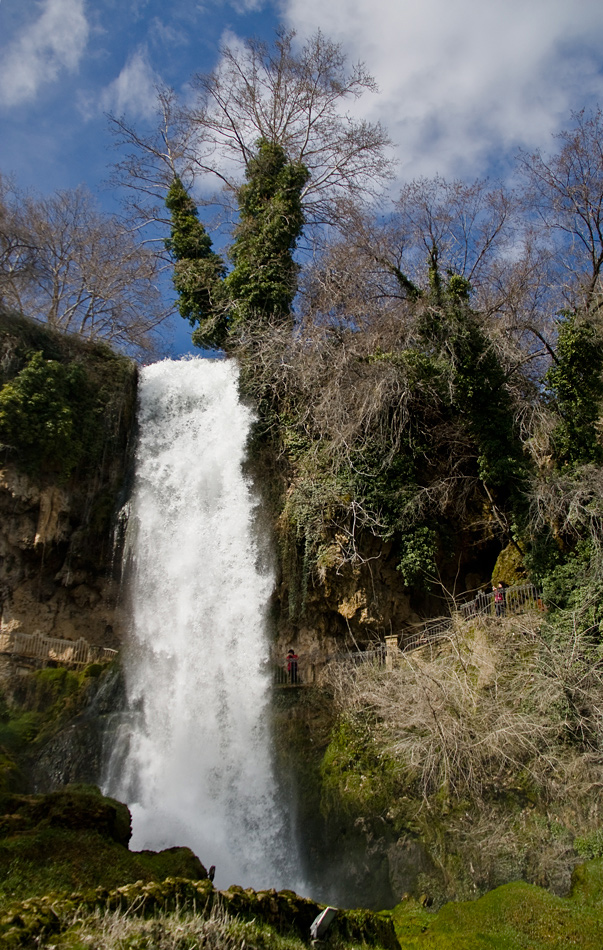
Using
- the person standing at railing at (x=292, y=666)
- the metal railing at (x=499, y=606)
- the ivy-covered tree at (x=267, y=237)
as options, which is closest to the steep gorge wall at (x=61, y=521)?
the person standing at railing at (x=292, y=666)

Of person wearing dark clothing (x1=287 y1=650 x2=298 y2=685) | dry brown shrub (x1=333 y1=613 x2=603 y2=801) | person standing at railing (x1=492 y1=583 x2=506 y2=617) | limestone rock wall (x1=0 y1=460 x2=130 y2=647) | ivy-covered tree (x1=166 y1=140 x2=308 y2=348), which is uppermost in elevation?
ivy-covered tree (x1=166 y1=140 x2=308 y2=348)

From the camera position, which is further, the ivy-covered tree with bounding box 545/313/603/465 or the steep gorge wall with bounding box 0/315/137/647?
the steep gorge wall with bounding box 0/315/137/647

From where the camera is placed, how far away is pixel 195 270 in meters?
20.9

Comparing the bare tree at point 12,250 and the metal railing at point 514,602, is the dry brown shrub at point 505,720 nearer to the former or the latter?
the metal railing at point 514,602

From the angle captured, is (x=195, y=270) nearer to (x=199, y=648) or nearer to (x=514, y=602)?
(x=199, y=648)

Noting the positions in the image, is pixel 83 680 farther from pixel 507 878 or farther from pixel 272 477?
pixel 507 878

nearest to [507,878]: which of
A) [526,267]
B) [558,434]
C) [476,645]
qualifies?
[476,645]

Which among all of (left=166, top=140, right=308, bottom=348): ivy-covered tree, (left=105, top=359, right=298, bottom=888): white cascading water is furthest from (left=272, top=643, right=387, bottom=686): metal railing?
(left=166, top=140, right=308, bottom=348): ivy-covered tree

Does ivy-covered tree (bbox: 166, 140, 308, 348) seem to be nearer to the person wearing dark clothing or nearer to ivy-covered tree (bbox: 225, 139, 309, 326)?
ivy-covered tree (bbox: 225, 139, 309, 326)

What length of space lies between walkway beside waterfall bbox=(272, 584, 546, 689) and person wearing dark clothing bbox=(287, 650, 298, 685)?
0.23 ft

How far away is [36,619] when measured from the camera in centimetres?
1659

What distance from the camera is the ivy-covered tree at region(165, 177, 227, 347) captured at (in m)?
20.1

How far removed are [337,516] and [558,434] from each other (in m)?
5.14

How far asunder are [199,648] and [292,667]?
7.06ft
